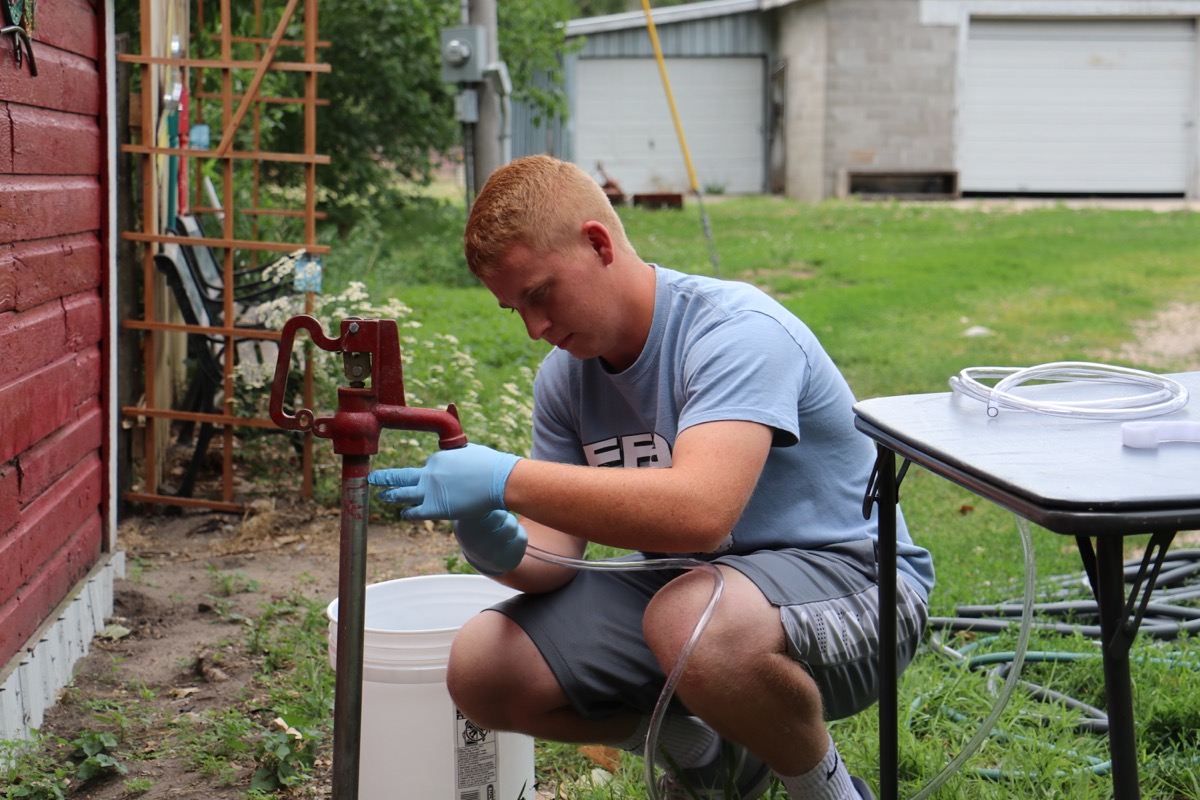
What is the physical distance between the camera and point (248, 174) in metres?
8.09

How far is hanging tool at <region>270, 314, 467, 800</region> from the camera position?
5.53ft

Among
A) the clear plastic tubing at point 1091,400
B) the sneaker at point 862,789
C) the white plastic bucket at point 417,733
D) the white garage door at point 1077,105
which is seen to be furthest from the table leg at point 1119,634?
the white garage door at point 1077,105

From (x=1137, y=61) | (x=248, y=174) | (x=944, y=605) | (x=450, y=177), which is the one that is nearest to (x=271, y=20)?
(x=248, y=174)

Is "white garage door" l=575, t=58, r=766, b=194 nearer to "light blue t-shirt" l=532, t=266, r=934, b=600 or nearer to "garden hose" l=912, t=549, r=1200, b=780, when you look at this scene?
"garden hose" l=912, t=549, r=1200, b=780

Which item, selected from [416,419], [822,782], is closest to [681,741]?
[822,782]

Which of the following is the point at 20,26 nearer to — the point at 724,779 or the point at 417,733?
the point at 417,733

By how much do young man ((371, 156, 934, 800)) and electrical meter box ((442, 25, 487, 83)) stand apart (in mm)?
5646

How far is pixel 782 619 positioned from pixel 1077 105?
52.9ft

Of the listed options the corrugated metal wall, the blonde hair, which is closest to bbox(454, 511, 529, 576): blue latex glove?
the blonde hair

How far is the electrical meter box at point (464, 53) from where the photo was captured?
24.5 ft

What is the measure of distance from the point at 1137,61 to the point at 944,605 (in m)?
15.2

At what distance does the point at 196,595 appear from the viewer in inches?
141

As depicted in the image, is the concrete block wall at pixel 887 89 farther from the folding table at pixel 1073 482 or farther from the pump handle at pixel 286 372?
the pump handle at pixel 286 372

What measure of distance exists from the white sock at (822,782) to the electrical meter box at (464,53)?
624cm
